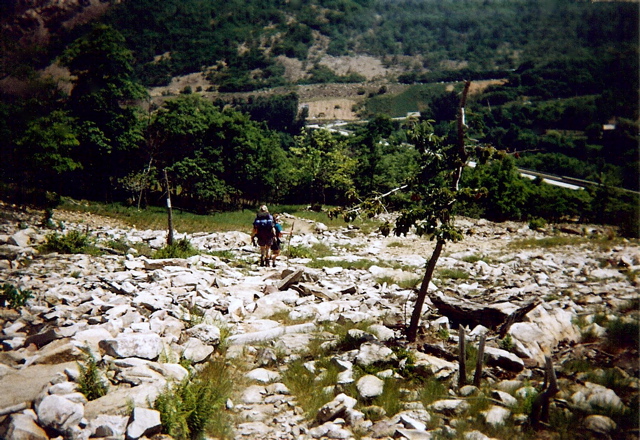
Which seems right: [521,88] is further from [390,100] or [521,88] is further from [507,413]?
[507,413]

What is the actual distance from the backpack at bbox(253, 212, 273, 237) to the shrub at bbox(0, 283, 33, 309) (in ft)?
23.1

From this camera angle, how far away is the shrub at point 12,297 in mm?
7297

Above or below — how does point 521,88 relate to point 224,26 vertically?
below

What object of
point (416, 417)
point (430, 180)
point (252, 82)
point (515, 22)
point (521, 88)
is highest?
point (515, 22)

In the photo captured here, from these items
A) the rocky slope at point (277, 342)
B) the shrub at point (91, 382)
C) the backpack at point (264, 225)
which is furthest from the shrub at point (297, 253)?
the shrub at point (91, 382)

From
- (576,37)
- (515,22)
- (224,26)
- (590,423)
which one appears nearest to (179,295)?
(590,423)

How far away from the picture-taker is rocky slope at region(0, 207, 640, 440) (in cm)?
495

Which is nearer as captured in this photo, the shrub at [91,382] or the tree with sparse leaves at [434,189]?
the shrub at [91,382]

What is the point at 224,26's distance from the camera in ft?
595

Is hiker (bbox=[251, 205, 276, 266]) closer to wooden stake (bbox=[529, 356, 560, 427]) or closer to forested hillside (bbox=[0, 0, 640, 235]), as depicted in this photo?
forested hillside (bbox=[0, 0, 640, 235])

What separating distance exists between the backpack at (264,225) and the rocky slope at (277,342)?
1.33m

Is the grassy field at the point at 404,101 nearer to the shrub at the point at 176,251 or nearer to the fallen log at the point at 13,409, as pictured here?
the shrub at the point at 176,251

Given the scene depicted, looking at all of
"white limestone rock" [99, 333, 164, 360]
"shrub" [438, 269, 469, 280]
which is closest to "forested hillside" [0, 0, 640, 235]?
"shrub" [438, 269, 469, 280]

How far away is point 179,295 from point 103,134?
3121cm
